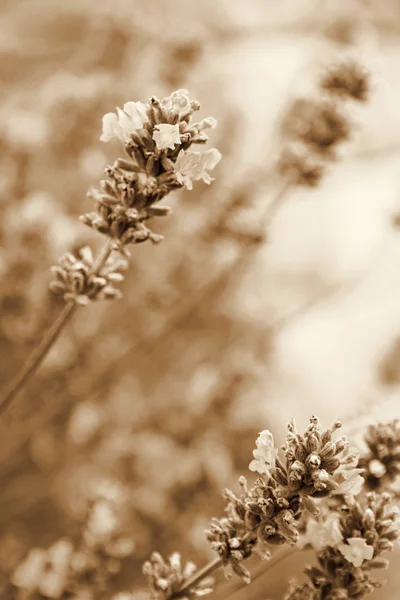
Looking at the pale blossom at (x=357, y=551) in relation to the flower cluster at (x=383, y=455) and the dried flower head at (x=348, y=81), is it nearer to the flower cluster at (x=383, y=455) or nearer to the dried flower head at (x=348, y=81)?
the flower cluster at (x=383, y=455)

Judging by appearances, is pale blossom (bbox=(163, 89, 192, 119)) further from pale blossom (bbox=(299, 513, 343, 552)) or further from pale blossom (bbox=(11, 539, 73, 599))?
pale blossom (bbox=(11, 539, 73, 599))

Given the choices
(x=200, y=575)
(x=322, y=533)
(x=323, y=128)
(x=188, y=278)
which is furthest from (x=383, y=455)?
(x=188, y=278)

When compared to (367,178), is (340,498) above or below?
below

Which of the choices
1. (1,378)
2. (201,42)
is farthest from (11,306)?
(201,42)

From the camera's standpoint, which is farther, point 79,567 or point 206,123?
point 79,567

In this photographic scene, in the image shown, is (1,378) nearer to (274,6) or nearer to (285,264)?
(285,264)

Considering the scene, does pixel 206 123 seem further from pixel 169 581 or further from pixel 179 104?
pixel 169 581

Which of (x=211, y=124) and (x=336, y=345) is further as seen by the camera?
(x=336, y=345)

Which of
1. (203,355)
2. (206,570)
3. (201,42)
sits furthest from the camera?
(203,355)
